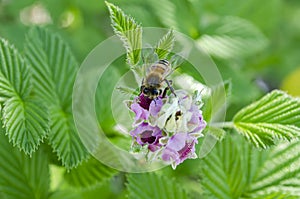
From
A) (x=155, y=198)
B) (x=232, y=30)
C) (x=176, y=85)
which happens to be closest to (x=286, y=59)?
(x=232, y=30)

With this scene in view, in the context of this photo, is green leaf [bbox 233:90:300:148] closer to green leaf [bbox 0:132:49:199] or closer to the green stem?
the green stem

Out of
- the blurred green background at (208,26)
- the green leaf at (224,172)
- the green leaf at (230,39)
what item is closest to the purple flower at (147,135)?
the green leaf at (224,172)

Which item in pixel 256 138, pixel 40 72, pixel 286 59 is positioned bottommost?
pixel 286 59

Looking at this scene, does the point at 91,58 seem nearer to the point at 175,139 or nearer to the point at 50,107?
the point at 50,107

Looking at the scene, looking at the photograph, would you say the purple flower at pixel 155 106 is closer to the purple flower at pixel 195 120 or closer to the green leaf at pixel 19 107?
the purple flower at pixel 195 120

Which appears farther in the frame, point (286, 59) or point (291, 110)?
point (286, 59)
